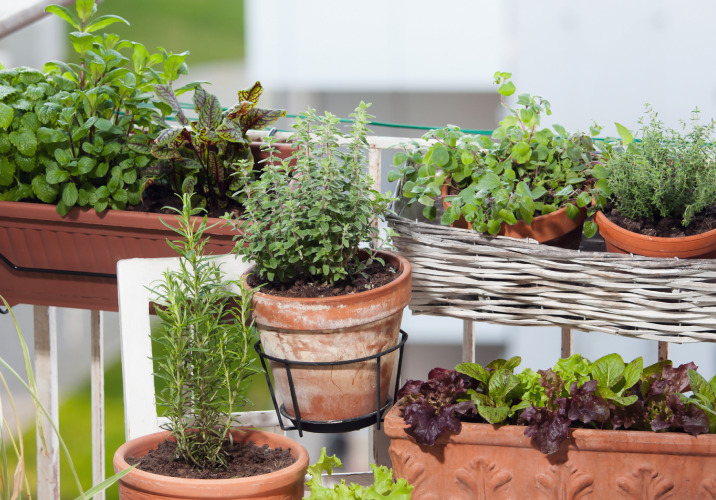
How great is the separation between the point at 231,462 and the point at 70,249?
557 millimetres

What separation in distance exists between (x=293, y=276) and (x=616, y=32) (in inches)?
70.0

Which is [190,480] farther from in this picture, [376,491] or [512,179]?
[512,179]


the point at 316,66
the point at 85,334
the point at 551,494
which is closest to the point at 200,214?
the point at 551,494

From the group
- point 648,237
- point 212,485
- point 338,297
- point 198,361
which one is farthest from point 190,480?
point 648,237

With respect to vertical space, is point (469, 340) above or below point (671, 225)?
below

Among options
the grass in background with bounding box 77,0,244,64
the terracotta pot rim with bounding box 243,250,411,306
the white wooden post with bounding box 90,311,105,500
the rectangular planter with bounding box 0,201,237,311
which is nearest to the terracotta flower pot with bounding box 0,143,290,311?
the rectangular planter with bounding box 0,201,237,311

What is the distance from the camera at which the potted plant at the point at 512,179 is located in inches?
42.9

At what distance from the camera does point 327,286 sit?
1.00m

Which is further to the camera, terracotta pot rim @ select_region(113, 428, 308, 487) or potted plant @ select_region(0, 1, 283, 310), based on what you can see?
potted plant @ select_region(0, 1, 283, 310)

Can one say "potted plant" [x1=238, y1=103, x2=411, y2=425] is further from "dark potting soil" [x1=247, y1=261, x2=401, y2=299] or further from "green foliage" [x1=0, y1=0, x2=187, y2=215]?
"green foliage" [x1=0, y1=0, x2=187, y2=215]

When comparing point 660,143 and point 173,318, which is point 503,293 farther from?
point 173,318

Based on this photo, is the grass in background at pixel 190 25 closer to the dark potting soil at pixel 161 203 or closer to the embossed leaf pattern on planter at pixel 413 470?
the dark potting soil at pixel 161 203

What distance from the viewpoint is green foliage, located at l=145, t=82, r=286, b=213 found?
1.21m

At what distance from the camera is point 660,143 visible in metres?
1.09
